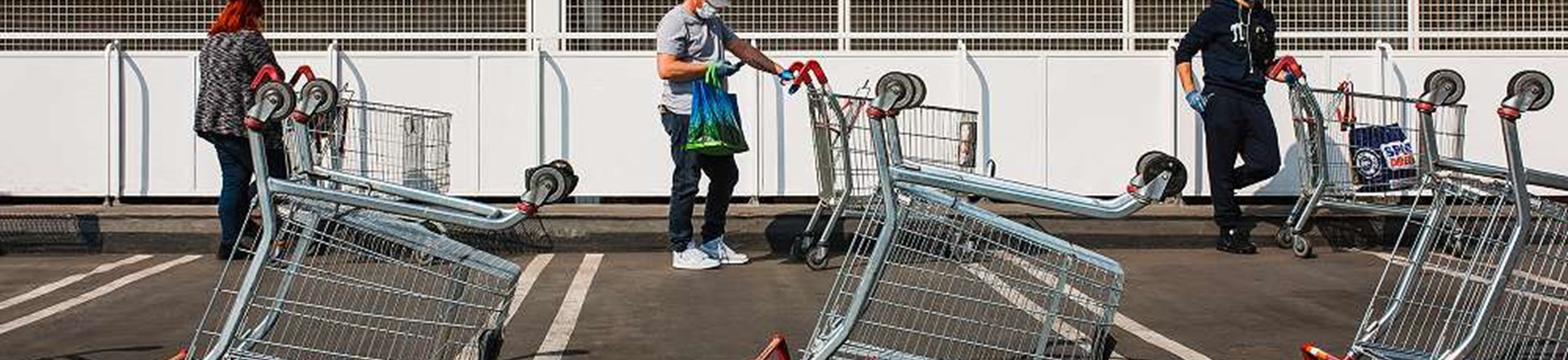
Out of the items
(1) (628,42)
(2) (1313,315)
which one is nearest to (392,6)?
(1) (628,42)

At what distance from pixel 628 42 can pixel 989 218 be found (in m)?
7.87

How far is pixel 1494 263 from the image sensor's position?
4.95 metres

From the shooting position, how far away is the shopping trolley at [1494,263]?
489 centimetres

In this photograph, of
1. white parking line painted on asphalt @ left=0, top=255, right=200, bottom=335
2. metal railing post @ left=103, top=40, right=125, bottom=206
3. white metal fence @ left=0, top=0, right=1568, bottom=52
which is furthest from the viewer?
white metal fence @ left=0, top=0, right=1568, bottom=52

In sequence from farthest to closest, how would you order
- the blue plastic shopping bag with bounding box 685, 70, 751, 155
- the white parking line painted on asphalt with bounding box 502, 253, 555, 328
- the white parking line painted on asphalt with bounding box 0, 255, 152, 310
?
the blue plastic shopping bag with bounding box 685, 70, 751, 155, the white parking line painted on asphalt with bounding box 0, 255, 152, 310, the white parking line painted on asphalt with bounding box 502, 253, 555, 328

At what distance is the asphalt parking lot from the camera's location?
6.31 metres

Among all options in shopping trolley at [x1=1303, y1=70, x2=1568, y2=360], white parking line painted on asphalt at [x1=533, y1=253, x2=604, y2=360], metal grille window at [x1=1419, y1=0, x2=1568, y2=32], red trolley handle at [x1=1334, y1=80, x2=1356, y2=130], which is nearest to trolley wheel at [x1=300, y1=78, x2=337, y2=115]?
white parking line painted on asphalt at [x1=533, y1=253, x2=604, y2=360]

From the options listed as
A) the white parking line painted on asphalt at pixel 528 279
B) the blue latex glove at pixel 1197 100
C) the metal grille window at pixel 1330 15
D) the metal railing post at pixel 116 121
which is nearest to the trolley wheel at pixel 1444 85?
the white parking line painted on asphalt at pixel 528 279

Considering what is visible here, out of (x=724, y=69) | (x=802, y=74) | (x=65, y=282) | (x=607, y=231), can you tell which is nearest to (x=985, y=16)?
(x=607, y=231)

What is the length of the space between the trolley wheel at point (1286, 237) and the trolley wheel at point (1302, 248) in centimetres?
6

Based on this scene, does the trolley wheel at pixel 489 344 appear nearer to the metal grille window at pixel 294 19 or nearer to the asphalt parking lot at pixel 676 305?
the asphalt parking lot at pixel 676 305

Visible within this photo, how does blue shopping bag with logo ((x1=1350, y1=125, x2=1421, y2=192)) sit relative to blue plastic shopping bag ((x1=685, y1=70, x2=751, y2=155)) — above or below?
below

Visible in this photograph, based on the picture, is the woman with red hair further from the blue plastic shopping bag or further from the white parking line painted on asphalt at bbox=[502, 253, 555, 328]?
the blue plastic shopping bag

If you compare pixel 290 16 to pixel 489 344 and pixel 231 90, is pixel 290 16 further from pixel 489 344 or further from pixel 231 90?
pixel 489 344
